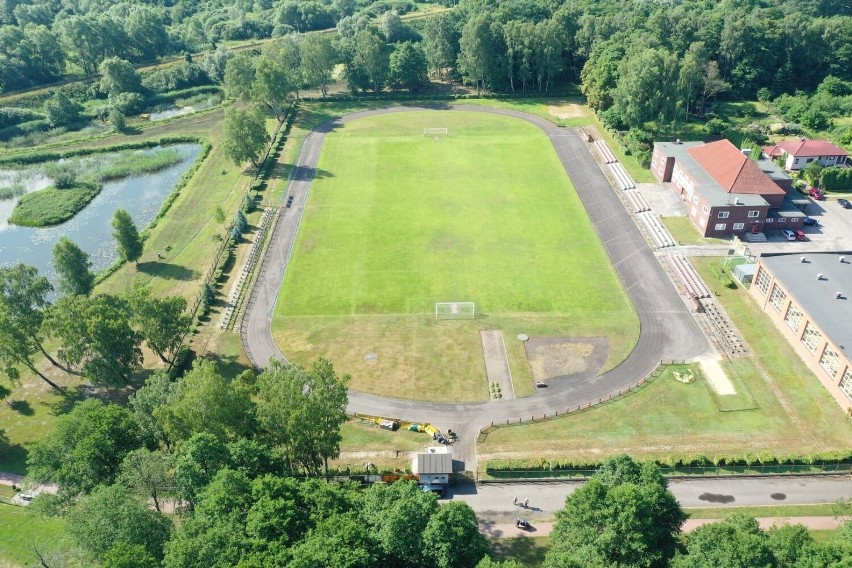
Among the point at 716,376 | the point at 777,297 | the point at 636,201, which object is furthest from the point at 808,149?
the point at 716,376

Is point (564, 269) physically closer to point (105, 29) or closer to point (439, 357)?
point (439, 357)

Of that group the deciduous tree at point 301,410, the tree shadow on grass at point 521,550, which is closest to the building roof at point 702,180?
the tree shadow on grass at point 521,550

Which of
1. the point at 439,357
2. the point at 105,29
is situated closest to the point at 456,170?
the point at 439,357

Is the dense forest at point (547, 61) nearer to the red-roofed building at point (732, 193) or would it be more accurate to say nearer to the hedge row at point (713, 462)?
the red-roofed building at point (732, 193)

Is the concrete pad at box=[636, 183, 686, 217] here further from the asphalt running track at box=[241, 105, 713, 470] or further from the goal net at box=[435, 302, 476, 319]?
the goal net at box=[435, 302, 476, 319]

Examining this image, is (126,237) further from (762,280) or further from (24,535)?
(762,280)

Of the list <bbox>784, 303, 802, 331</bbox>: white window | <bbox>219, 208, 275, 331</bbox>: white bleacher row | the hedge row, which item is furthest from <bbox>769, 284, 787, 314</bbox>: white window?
<bbox>219, 208, 275, 331</bbox>: white bleacher row
